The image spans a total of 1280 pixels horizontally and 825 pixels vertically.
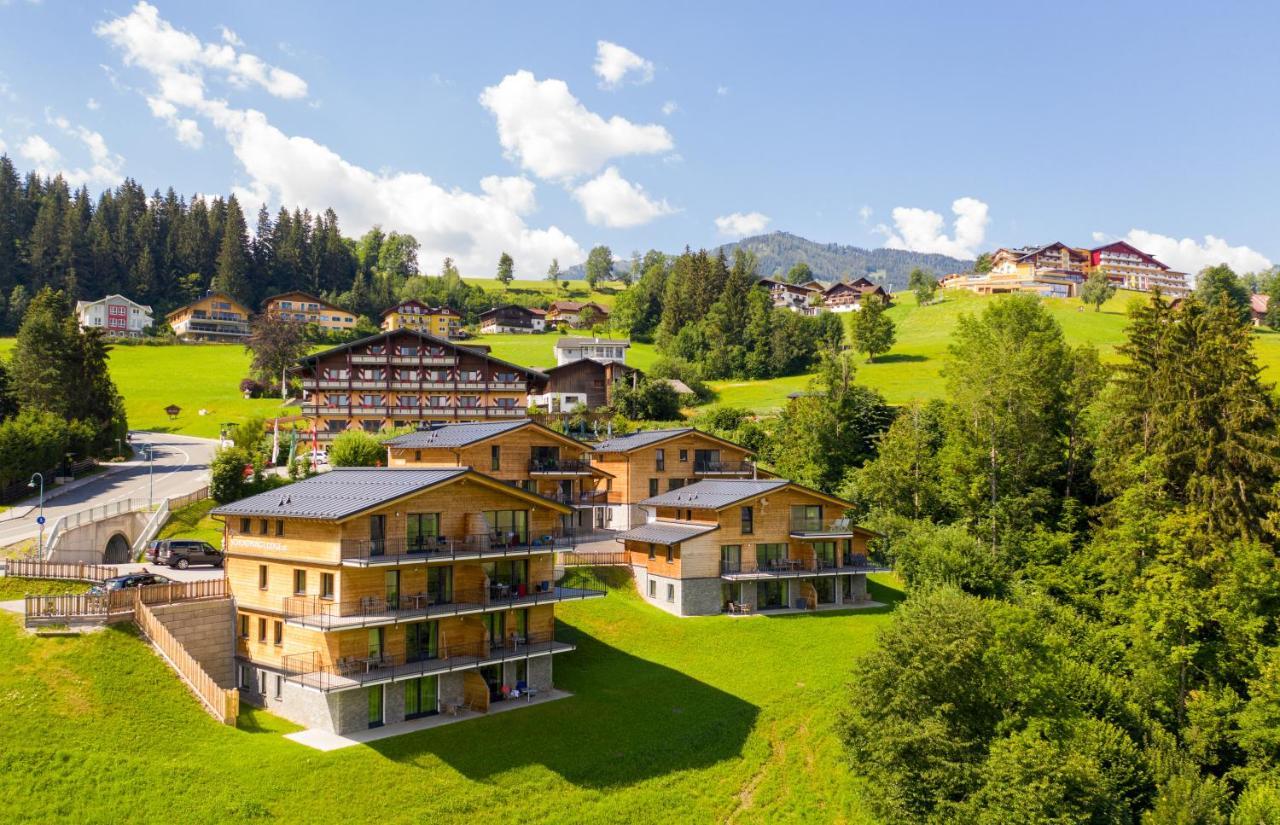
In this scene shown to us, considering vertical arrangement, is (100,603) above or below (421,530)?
below

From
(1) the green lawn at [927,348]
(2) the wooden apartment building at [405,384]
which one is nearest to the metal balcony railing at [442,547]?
(2) the wooden apartment building at [405,384]

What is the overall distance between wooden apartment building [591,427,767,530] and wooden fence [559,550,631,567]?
7.58 metres

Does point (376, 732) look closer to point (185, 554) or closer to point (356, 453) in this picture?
point (185, 554)

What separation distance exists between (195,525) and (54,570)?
1640 cm

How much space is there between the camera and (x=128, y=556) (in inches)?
2087

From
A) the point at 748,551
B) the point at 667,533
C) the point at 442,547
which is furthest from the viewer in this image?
the point at 748,551

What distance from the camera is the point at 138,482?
230 ft

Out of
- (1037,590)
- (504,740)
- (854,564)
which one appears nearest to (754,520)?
(854,564)

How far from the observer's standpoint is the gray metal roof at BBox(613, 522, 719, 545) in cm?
5212

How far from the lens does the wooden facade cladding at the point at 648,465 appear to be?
211 ft

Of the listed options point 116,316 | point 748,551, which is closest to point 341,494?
point 748,551

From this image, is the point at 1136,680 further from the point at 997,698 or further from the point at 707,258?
the point at 707,258

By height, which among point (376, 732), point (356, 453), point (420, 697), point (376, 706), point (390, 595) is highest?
point (356, 453)

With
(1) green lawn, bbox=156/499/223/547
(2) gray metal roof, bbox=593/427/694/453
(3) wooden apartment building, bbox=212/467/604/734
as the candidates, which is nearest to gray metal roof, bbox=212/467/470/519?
(3) wooden apartment building, bbox=212/467/604/734
